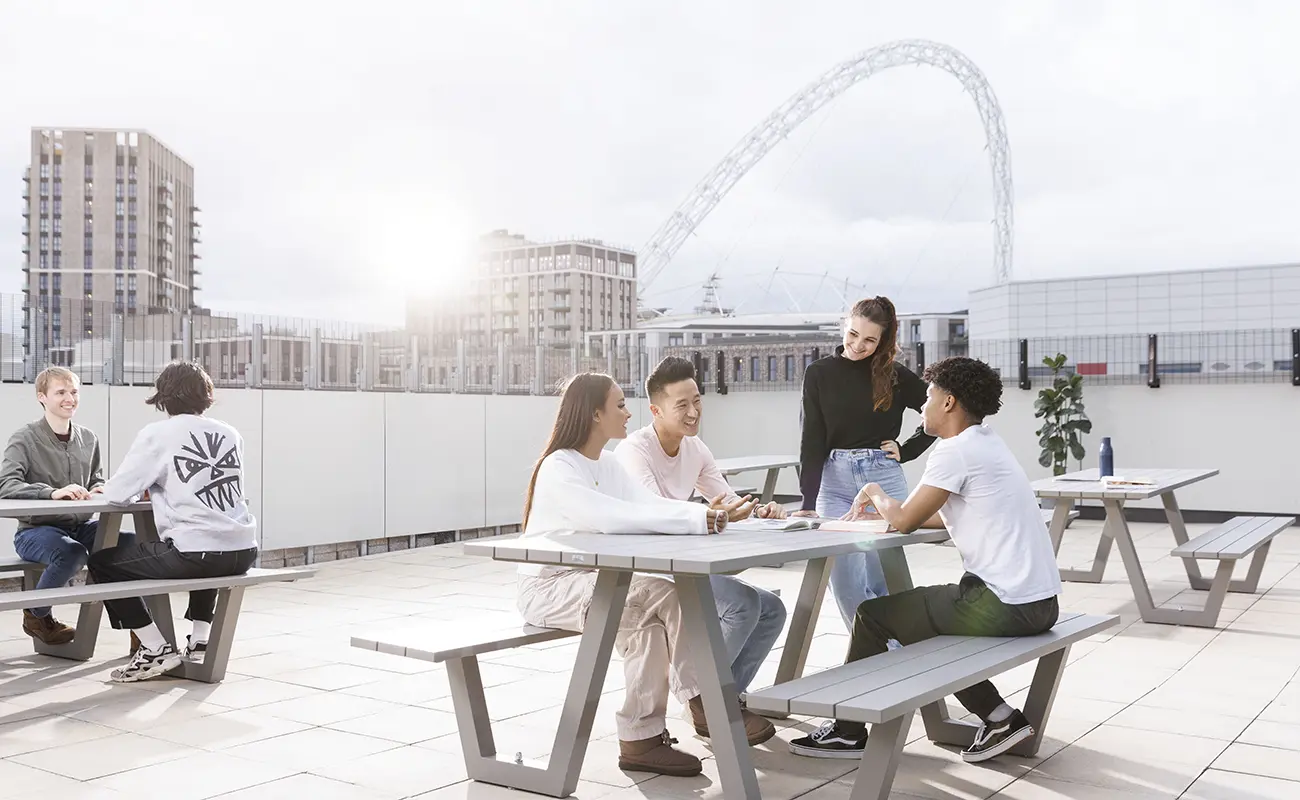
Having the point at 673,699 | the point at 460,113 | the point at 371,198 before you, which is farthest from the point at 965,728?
the point at 371,198

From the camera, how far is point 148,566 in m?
4.62

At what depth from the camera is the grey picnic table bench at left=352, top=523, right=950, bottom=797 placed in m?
3.01

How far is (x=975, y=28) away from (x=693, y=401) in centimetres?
3491

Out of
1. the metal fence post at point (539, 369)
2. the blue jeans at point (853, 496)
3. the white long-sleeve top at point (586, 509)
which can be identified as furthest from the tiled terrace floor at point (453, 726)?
the metal fence post at point (539, 369)

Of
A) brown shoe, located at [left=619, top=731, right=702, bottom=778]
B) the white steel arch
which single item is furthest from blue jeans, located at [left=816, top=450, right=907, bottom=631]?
the white steel arch

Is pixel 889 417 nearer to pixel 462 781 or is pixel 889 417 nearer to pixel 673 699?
pixel 673 699

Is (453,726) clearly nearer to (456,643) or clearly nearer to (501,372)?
(456,643)

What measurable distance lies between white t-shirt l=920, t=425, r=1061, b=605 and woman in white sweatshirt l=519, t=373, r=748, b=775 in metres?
0.68

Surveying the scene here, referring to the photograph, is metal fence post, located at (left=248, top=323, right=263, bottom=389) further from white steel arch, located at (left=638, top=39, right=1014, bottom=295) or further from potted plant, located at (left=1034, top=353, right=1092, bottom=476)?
white steel arch, located at (left=638, top=39, right=1014, bottom=295)

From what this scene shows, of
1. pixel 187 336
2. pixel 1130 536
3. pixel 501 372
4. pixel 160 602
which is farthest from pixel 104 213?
pixel 1130 536

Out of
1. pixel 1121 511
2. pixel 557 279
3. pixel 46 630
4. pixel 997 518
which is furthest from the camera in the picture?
pixel 557 279

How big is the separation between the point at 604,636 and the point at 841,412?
61.2 inches

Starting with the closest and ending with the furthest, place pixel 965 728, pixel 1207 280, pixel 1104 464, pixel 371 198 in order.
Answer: pixel 965 728, pixel 1104 464, pixel 1207 280, pixel 371 198

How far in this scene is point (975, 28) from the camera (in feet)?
117
